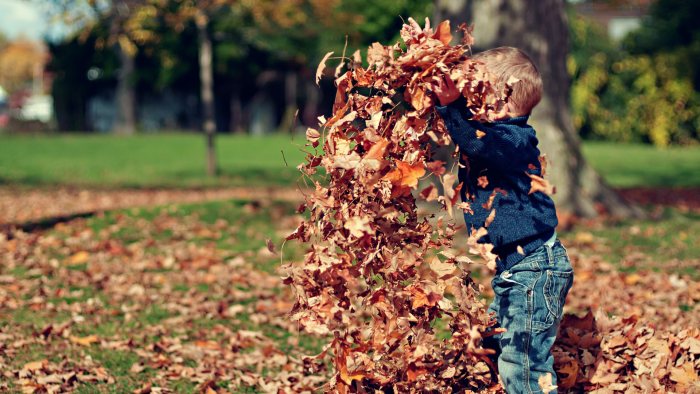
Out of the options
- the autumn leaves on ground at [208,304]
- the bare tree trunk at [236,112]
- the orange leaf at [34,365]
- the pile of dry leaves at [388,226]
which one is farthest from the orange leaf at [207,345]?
the bare tree trunk at [236,112]

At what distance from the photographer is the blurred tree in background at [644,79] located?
2297 cm

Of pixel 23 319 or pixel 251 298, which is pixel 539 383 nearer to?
pixel 251 298

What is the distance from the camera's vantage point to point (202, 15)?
1248 centimetres

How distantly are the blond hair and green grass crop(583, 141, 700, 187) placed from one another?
451 inches

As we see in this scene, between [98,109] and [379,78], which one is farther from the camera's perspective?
[98,109]

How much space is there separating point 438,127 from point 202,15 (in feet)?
36.7

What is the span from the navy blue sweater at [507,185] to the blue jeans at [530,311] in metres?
0.06

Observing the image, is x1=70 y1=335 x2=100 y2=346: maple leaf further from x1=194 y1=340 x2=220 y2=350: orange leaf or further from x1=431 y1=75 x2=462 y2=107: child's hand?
x1=431 y1=75 x2=462 y2=107: child's hand

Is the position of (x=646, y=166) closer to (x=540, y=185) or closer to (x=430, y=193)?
(x=540, y=185)

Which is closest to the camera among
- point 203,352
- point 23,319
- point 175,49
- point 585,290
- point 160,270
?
point 203,352

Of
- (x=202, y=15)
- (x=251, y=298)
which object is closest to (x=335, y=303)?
(x=251, y=298)

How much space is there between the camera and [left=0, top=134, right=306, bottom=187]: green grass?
13.1m

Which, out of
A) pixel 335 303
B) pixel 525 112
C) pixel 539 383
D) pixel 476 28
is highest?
pixel 476 28

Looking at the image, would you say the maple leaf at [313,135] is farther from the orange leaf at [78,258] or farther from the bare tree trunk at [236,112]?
the bare tree trunk at [236,112]
